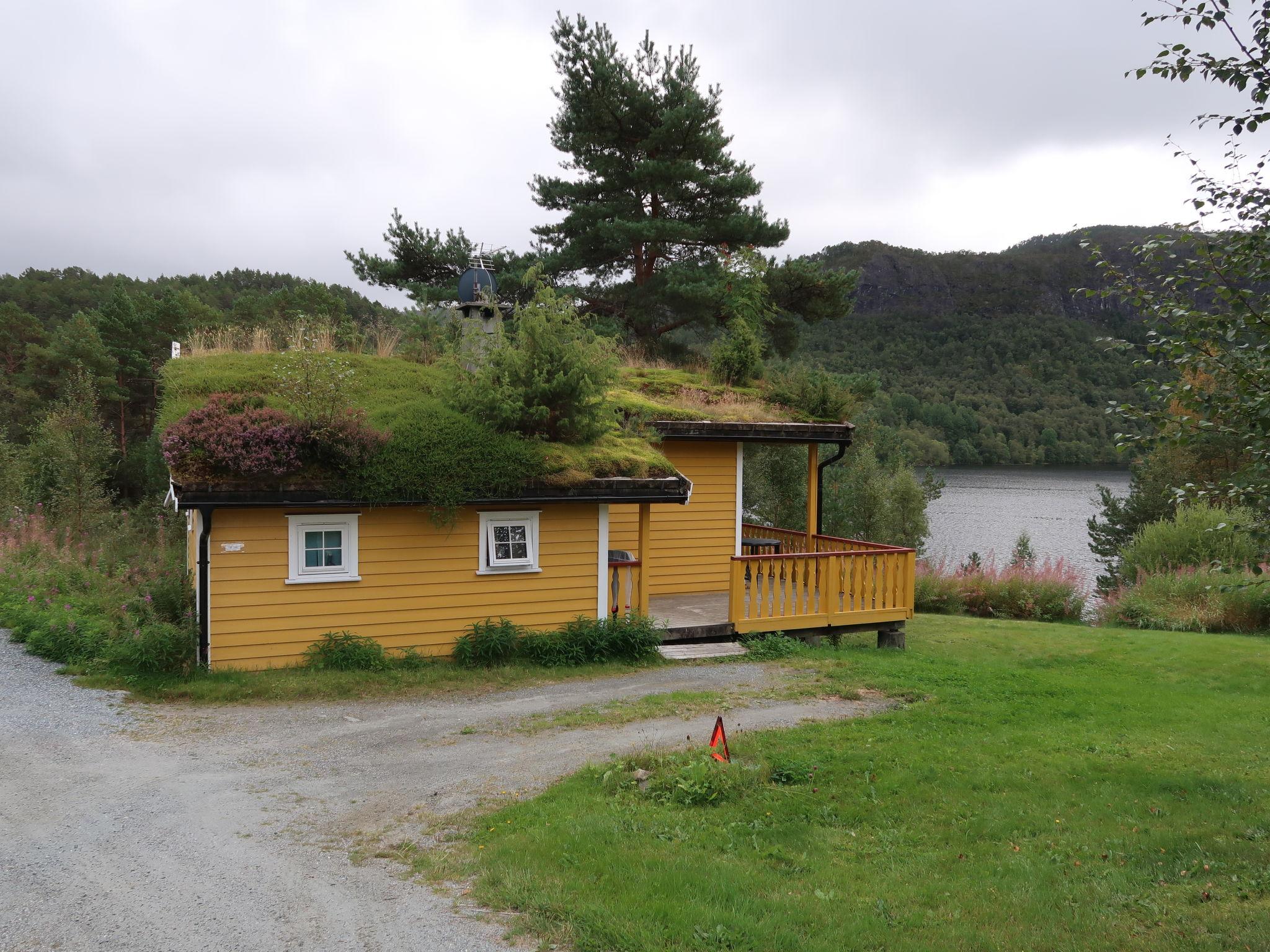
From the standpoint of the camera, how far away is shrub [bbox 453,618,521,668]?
1052 cm

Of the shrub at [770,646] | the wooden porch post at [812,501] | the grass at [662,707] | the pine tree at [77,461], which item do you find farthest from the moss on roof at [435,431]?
the pine tree at [77,461]

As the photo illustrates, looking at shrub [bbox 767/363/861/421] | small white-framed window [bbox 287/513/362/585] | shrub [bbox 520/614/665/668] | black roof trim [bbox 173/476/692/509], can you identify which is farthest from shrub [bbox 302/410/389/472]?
shrub [bbox 767/363/861/421]

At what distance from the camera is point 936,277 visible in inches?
3696

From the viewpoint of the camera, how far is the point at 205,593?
952 centimetres

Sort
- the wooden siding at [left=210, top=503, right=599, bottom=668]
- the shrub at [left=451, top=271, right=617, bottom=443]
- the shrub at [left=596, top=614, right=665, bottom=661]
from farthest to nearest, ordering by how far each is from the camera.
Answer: the shrub at [left=596, top=614, right=665, bottom=661]
the shrub at [left=451, top=271, right=617, bottom=443]
the wooden siding at [left=210, top=503, right=599, bottom=668]

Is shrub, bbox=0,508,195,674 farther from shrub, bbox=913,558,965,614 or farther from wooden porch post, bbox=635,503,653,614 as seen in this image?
shrub, bbox=913,558,965,614

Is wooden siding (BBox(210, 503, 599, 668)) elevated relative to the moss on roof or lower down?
lower down

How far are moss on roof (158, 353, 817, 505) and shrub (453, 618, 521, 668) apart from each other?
5.71ft

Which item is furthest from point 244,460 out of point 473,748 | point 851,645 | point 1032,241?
point 1032,241

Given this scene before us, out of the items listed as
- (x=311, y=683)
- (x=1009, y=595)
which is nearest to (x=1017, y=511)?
(x=1009, y=595)

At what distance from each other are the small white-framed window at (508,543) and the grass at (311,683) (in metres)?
1.27

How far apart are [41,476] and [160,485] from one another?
9977 millimetres

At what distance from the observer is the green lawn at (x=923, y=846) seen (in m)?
4.42

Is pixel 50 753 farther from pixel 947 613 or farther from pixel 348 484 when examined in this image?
pixel 947 613
